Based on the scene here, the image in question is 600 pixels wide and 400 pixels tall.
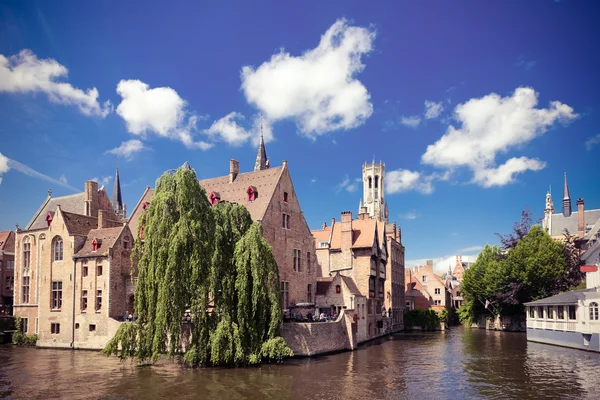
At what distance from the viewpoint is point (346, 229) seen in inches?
2169

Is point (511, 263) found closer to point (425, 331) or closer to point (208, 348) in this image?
point (425, 331)

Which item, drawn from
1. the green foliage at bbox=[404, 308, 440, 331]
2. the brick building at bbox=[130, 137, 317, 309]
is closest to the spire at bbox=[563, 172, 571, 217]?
the green foliage at bbox=[404, 308, 440, 331]

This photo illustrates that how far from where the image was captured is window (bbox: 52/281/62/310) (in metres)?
43.8

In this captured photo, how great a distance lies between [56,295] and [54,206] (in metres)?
12.0

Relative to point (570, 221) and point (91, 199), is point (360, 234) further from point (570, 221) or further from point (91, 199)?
point (570, 221)

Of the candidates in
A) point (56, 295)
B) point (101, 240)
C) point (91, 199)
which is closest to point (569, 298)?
point (101, 240)

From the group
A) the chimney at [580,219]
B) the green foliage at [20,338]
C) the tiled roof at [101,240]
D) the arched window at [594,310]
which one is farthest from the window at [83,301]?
the chimney at [580,219]

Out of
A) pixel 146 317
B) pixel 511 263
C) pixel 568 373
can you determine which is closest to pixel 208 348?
pixel 146 317

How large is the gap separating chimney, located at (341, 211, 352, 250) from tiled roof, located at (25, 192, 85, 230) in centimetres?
2676

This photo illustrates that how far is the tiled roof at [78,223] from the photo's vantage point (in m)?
45.0

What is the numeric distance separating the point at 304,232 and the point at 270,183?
6384mm

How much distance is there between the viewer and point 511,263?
63719 millimetres

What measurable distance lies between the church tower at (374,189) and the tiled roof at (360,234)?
9120 cm

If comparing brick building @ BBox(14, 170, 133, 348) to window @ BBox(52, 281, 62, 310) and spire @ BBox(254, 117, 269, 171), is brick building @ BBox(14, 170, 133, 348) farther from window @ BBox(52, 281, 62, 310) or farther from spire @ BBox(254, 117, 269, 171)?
spire @ BBox(254, 117, 269, 171)
